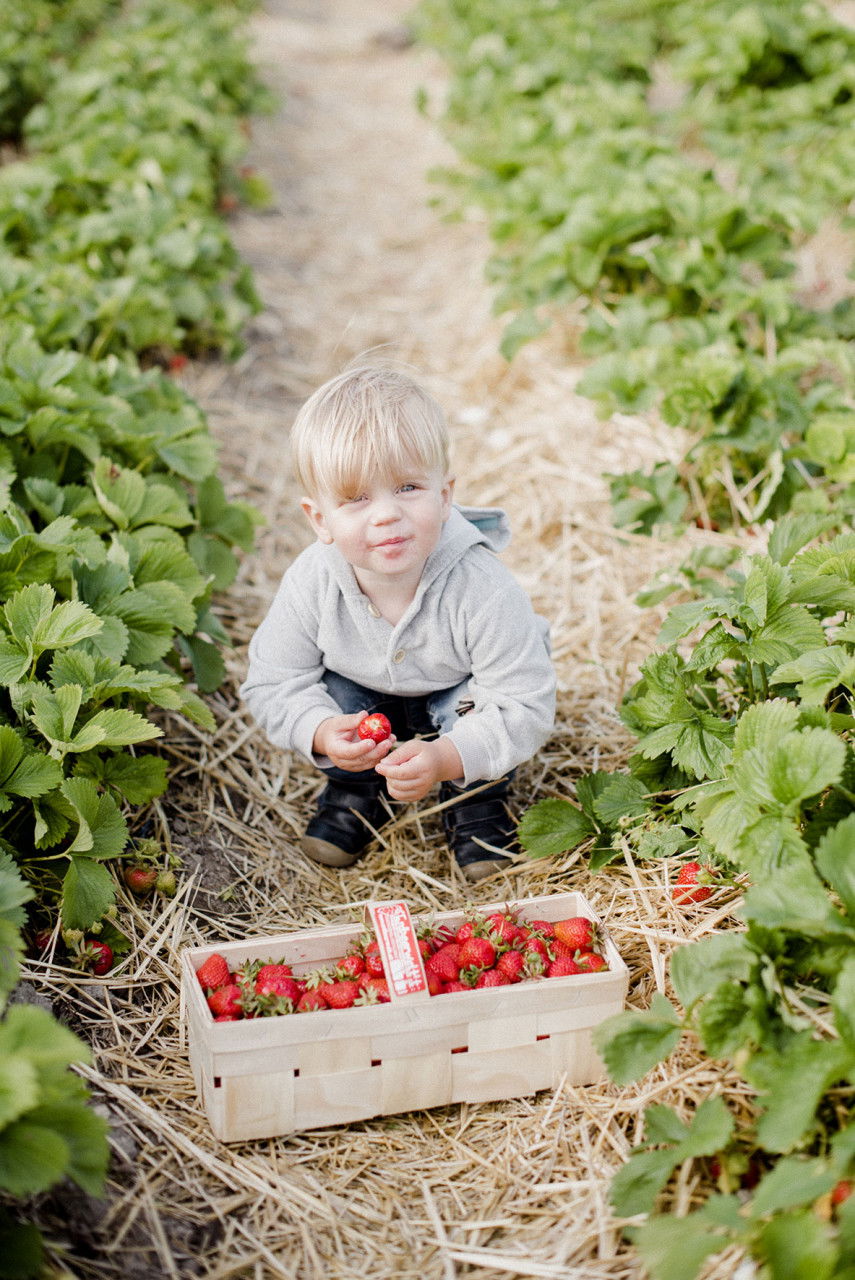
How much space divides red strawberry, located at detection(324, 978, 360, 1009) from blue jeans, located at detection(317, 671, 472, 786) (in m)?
0.68

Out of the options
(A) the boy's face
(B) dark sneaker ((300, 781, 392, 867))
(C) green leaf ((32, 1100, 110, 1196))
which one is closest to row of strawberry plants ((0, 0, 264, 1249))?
(C) green leaf ((32, 1100, 110, 1196))

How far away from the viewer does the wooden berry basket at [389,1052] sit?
1829 millimetres

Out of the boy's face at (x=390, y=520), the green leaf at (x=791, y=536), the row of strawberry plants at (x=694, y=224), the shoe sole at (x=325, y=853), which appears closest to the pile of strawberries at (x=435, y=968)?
the shoe sole at (x=325, y=853)

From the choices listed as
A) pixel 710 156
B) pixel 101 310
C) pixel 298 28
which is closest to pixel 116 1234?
pixel 101 310

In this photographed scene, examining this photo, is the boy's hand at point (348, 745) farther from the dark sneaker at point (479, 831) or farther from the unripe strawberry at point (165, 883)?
the unripe strawberry at point (165, 883)

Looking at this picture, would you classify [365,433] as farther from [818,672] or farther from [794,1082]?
[794,1082]

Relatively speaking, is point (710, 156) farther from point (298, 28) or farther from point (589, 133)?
point (298, 28)

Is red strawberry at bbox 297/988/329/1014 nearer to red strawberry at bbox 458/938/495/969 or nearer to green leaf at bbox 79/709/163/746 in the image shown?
red strawberry at bbox 458/938/495/969

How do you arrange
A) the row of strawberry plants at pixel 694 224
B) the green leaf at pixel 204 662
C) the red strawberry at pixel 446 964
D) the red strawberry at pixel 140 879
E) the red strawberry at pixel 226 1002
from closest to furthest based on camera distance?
the red strawberry at pixel 226 1002, the red strawberry at pixel 446 964, the red strawberry at pixel 140 879, the green leaf at pixel 204 662, the row of strawberry plants at pixel 694 224

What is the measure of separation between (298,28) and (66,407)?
10770 millimetres

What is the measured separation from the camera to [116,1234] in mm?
1696

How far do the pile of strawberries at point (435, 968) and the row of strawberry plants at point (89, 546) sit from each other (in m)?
0.34

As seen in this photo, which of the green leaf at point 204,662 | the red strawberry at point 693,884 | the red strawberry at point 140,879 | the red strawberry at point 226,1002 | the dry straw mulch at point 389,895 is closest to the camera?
the dry straw mulch at point 389,895

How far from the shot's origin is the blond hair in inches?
83.7
